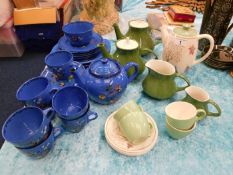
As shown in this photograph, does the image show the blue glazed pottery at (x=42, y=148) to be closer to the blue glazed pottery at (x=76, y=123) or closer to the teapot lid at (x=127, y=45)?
the blue glazed pottery at (x=76, y=123)

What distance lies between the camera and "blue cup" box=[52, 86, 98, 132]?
0.52m

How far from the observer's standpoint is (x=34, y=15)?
1.50 m

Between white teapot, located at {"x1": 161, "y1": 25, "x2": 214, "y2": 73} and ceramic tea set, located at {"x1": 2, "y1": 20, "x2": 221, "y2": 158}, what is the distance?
2cm

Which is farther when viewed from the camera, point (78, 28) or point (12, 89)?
point (12, 89)

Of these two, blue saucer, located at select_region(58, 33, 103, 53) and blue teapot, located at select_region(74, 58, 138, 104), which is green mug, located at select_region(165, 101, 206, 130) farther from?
blue saucer, located at select_region(58, 33, 103, 53)

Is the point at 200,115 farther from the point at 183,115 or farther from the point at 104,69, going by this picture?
the point at 104,69

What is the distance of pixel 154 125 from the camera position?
559mm

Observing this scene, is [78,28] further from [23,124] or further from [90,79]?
[23,124]

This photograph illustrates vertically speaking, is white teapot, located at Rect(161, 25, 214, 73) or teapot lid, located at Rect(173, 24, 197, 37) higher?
teapot lid, located at Rect(173, 24, 197, 37)

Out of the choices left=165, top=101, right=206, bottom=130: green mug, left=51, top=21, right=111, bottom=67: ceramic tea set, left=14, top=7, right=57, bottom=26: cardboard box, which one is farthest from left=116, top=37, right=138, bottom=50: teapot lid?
left=14, top=7, right=57, bottom=26: cardboard box

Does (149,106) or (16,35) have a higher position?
(149,106)

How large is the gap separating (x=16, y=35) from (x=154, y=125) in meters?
1.49

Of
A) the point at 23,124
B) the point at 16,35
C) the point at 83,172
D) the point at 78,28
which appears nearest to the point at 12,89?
the point at 16,35

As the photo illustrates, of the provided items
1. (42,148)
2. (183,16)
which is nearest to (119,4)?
(183,16)
